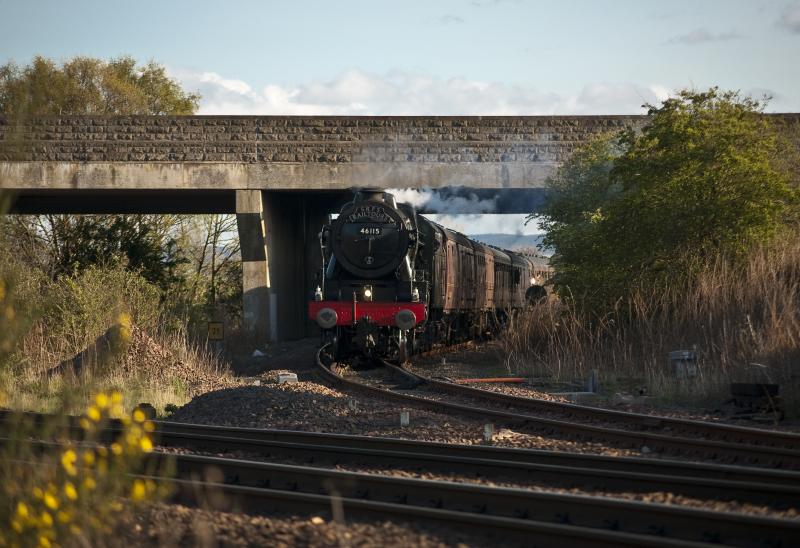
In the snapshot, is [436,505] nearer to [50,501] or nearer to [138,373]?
[50,501]

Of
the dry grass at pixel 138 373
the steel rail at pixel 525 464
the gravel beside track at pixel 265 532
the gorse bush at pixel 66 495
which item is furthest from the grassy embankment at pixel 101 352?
the gorse bush at pixel 66 495

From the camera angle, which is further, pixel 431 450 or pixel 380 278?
pixel 380 278

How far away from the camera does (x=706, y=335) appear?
15758mm

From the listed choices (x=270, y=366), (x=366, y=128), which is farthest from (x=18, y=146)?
(x=366, y=128)

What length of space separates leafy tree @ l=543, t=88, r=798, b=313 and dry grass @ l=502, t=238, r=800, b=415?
1.62 ft

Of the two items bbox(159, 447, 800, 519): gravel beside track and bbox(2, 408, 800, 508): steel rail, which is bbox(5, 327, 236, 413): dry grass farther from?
bbox(159, 447, 800, 519): gravel beside track

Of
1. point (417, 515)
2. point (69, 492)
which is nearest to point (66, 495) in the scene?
point (69, 492)

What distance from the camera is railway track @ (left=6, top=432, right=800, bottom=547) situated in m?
5.61

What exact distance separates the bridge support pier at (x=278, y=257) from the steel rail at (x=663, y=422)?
13.3 meters

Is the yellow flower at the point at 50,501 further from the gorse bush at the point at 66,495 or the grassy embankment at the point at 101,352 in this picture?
the grassy embankment at the point at 101,352

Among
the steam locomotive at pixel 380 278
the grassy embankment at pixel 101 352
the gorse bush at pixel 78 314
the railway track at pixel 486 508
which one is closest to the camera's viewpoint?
the railway track at pixel 486 508

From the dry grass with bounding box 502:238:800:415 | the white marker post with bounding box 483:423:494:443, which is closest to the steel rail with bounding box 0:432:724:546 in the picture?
the white marker post with bounding box 483:423:494:443

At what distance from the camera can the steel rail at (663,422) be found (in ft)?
30.0

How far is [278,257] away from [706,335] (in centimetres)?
1748
